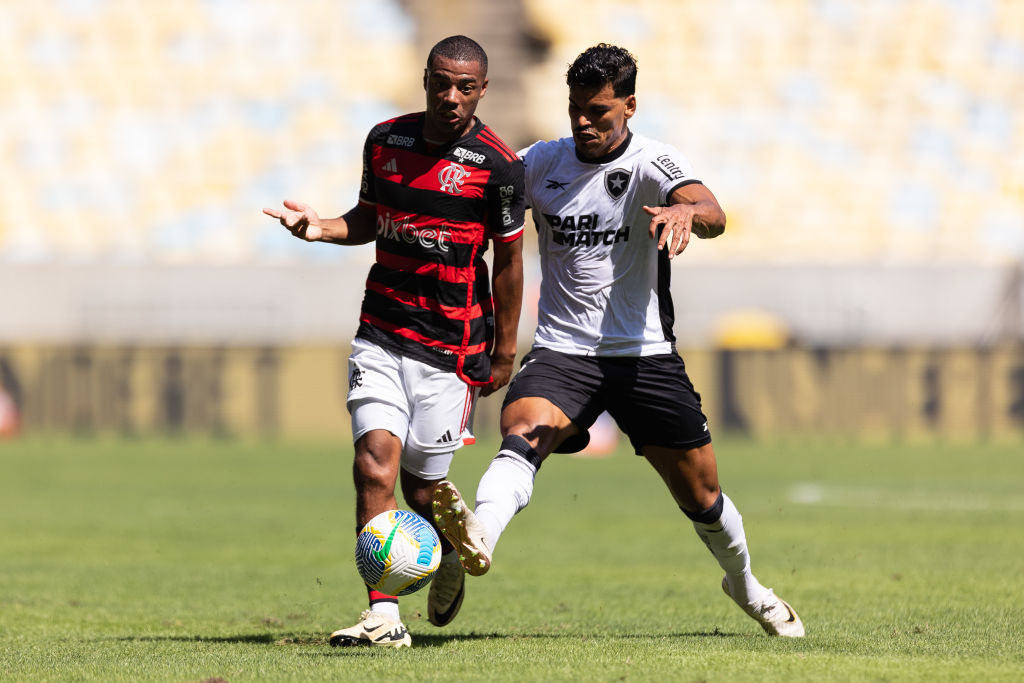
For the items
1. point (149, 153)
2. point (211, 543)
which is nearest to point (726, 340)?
point (149, 153)

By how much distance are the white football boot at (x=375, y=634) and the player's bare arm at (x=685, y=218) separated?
1884 mm

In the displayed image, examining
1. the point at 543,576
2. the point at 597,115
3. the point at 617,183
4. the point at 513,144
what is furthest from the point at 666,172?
the point at 513,144

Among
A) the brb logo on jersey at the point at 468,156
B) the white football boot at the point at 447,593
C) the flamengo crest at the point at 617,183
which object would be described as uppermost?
the brb logo on jersey at the point at 468,156

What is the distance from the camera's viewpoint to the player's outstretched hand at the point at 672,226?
17.5ft

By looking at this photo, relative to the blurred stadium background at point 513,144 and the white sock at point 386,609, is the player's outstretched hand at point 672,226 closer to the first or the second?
the white sock at point 386,609

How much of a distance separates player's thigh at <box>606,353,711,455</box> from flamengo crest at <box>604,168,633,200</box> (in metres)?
0.70

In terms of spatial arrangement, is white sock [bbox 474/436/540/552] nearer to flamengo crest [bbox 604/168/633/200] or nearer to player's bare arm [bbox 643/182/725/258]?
player's bare arm [bbox 643/182/725/258]

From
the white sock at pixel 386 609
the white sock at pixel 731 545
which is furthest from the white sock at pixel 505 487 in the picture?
the white sock at pixel 731 545

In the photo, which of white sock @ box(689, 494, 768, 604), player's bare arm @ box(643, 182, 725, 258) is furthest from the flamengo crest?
white sock @ box(689, 494, 768, 604)

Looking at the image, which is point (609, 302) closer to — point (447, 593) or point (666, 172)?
point (666, 172)

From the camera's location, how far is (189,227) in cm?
2406

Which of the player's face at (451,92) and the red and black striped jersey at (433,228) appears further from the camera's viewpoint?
the red and black striped jersey at (433,228)

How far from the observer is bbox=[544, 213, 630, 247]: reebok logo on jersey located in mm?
6121

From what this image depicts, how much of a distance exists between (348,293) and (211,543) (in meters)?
11.8
